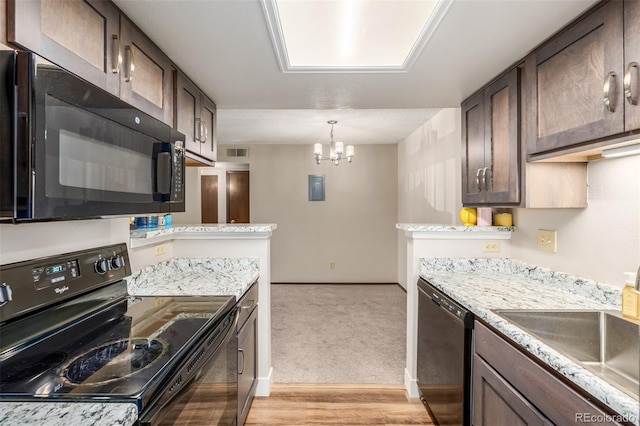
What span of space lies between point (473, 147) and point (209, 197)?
4.58m

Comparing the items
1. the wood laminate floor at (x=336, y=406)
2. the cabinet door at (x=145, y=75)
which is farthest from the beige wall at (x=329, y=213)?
the cabinet door at (x=145, y=75)

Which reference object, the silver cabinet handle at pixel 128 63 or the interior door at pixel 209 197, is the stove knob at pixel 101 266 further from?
the interior door at pixel 209 197

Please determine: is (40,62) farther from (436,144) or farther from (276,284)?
(276,284)

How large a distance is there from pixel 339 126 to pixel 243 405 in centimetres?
340

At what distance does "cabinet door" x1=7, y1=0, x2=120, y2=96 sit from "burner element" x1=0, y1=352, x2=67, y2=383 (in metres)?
0.86

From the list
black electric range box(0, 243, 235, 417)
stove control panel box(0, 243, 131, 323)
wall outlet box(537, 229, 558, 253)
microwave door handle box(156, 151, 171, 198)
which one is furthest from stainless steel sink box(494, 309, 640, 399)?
stove control panel box(0, 243, 131, 323)

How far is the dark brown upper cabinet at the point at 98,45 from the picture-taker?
884 mm

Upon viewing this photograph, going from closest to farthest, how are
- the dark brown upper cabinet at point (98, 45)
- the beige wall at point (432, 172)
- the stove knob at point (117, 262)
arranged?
the dark brown upper cabinet at point (98, 45)
the stove knob at point (117, 262)
the beige wall at point (432, 172)

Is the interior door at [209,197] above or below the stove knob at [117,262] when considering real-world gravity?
above

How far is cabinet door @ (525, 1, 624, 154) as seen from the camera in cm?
115

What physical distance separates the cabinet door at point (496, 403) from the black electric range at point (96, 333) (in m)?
1.11

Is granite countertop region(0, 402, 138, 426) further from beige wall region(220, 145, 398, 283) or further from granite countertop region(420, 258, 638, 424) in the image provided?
beige wall region(220, 145, 398, 283)

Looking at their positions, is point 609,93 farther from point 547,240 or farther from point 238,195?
point 238,195

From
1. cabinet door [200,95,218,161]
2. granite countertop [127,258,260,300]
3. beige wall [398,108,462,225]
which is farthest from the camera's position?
beige wall [398,108,462,225]
